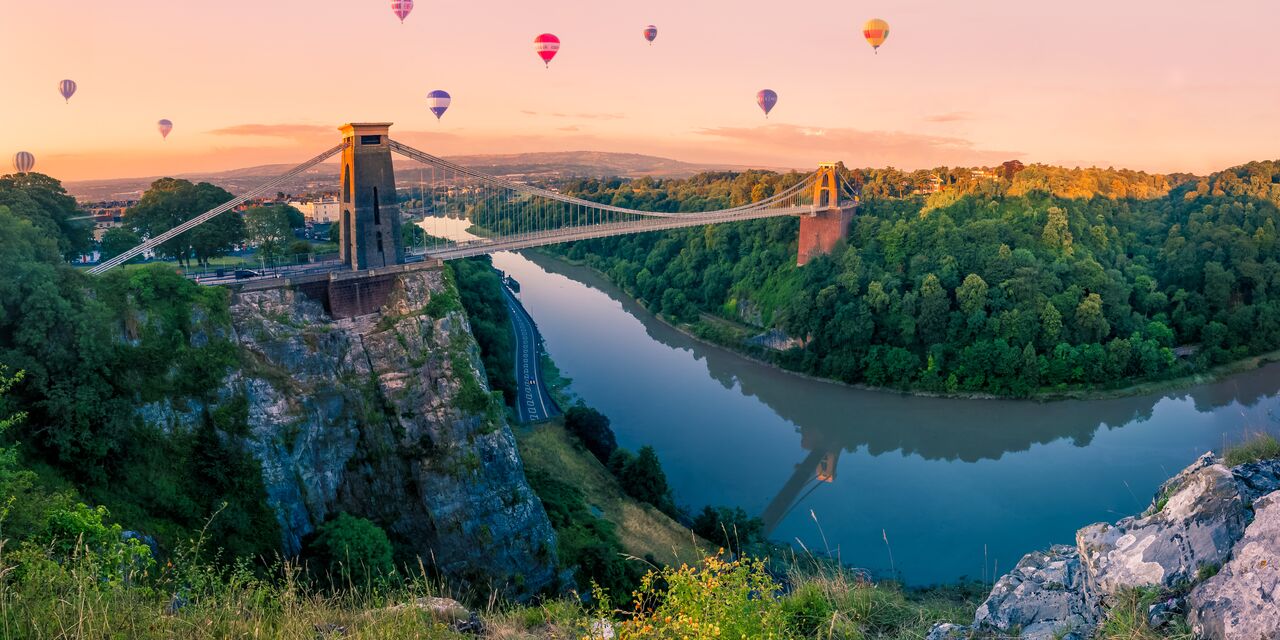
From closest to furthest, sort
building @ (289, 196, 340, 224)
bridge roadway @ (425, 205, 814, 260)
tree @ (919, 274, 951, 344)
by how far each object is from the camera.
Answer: bridge roadway @ (425, 205, 814, 260), tree @ (919, 274, 951, 344), building @ (289, 196, 340, 224)

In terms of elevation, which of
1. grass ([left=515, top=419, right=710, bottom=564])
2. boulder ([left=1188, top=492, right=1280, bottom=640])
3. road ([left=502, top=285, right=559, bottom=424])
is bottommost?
grass ([left=515, top=419, right=710, bottom=564])

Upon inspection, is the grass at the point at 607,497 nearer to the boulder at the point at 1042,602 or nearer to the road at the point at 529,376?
the road at the point at 529,376

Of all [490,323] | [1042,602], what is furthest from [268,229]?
[1042,602]

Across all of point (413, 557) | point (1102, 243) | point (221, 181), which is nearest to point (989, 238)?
point (1102, 243)

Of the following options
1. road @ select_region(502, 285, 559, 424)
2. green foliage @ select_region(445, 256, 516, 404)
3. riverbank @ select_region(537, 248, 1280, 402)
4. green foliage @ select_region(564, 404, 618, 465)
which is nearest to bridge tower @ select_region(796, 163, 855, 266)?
riverbank @ select_region(537, 248, 1280, 402)

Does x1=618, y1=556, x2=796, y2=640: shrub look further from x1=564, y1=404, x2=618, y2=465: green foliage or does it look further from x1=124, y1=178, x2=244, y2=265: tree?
x1=124, y1=178, x2=244, y2=265: tree

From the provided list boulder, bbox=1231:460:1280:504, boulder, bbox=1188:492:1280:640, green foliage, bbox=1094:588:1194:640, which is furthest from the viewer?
boulder, bbox=1231:460:1280:504

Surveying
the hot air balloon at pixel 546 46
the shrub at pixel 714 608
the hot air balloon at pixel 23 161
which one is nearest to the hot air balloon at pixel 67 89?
the hot air balloon at pixel 23 161

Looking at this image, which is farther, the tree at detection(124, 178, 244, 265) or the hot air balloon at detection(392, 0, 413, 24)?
the hot air balloon at detection(392, 0, 413, 24)

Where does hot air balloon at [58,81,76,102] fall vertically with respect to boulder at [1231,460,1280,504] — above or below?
above
